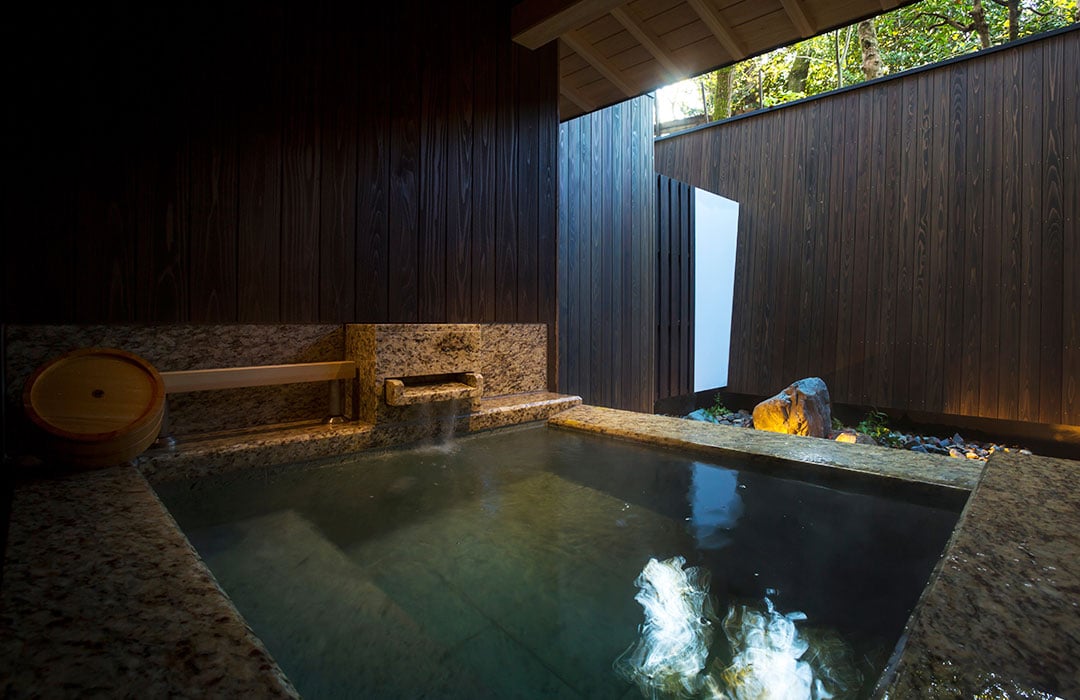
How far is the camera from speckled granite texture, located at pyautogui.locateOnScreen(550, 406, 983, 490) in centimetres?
170

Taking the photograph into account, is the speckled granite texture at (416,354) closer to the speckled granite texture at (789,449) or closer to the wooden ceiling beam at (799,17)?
the speckled granite texture at (789,449)

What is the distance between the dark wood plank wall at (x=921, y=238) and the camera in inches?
177

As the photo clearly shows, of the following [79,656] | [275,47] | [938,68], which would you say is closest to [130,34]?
[275,47]

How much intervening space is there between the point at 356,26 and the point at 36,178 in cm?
144

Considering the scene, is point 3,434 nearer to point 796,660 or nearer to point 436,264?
point 436,264

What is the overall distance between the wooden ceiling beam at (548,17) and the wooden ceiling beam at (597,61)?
0.19 meters

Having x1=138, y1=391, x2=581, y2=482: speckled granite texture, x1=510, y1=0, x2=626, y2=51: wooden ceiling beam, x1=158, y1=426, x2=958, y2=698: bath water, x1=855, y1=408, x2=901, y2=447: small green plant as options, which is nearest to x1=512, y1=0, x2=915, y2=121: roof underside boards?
x1=510, y1=0, x2=626, y2=51: wooden ceiling beam

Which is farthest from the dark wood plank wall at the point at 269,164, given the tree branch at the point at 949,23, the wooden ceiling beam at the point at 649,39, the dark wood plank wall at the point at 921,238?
the tree branch at the point at 949,23

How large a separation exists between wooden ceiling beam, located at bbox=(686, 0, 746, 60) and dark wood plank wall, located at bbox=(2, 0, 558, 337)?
3.35 ft

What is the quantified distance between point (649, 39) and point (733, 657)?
3.32 meters

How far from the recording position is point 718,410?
6.37 meters

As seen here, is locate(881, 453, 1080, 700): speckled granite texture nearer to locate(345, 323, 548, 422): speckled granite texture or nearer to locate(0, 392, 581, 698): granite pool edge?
locate(0, 392, 581, 698): granite pool edge

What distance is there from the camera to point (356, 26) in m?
2.41

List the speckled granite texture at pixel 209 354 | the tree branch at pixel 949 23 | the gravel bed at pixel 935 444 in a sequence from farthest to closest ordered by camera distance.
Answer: the tree branch at pixel 949 23, the gravel bed at pixel 935 444, the speckled granite texture at pixel 209 354
